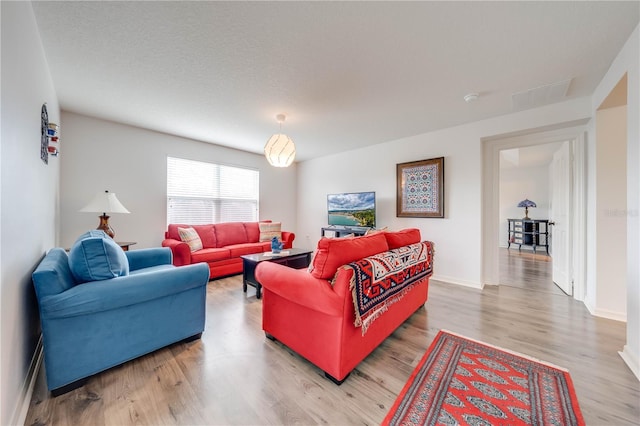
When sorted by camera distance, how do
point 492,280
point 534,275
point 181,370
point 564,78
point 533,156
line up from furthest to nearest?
point 533,156, point 534,275, point 492,280, point 564,78, point 181,370

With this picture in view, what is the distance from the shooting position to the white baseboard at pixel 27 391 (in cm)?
122

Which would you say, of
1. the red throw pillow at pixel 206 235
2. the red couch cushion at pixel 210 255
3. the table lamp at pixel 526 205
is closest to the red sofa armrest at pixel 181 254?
the red couch cushion at pixel 210 255

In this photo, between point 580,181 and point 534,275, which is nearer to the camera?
point 580,181

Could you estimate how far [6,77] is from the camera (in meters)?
1.20

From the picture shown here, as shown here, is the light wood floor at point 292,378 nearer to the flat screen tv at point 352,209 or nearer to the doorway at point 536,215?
the doorway at point 536,215

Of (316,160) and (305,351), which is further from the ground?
(316,160)

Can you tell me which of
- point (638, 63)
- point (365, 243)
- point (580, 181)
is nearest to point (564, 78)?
point (638, 63)

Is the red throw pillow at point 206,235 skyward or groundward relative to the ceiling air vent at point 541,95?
groundward

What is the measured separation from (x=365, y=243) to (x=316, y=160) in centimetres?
424

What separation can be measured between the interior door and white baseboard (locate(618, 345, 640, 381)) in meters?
1.60

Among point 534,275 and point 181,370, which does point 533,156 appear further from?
point 181,370

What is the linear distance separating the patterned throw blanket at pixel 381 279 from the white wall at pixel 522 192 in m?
6.81

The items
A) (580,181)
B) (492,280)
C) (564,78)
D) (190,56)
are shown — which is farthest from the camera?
(492,280)

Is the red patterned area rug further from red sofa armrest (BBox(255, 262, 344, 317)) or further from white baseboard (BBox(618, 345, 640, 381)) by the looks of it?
red sofa armrest (BBox(255, 262, 344, 317))
